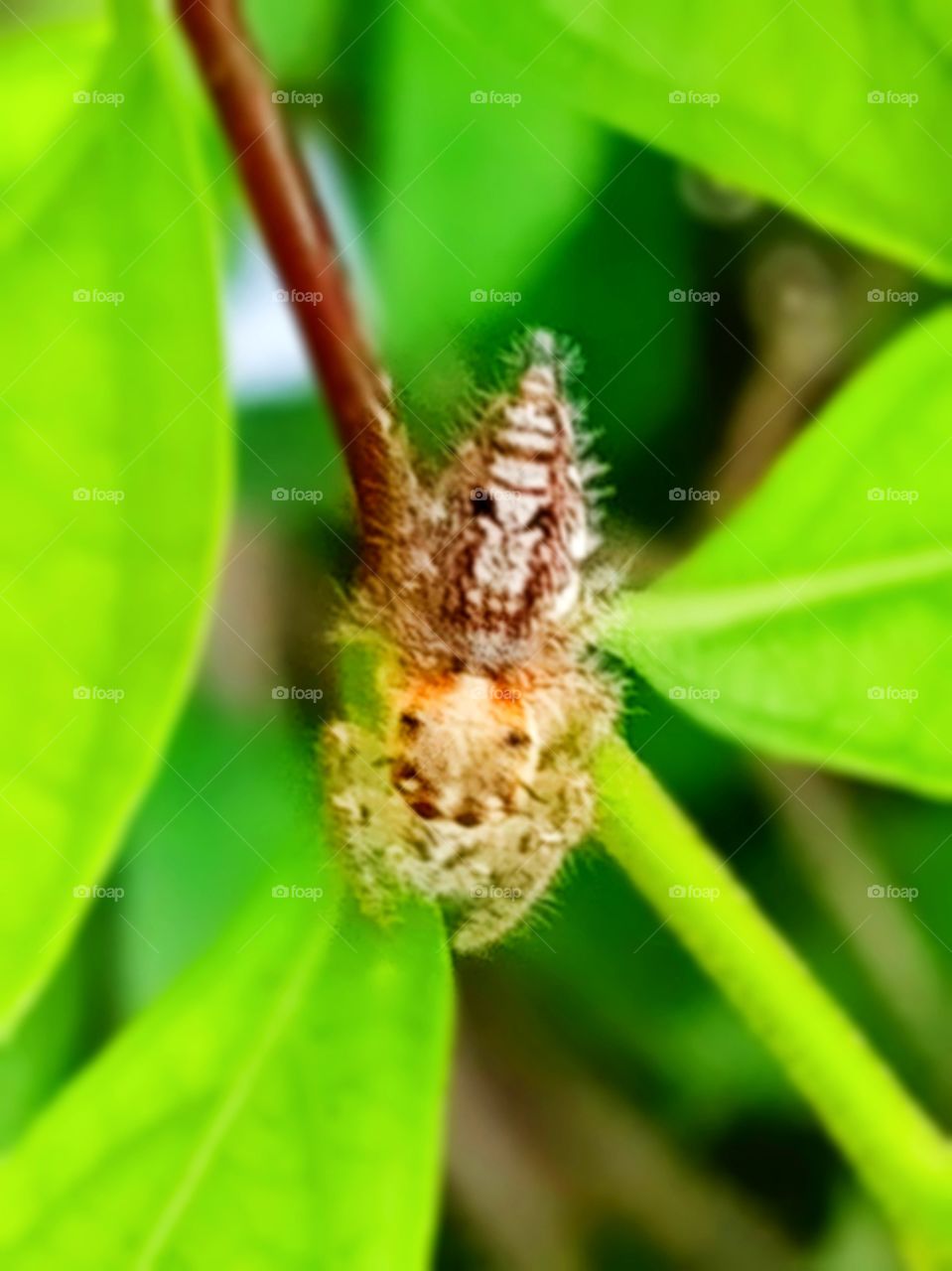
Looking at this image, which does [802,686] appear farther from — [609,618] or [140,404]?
[140,404]

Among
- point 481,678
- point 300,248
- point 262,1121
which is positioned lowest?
point 262,1121

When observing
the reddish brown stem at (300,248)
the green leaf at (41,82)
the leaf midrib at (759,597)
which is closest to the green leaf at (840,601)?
the leaf midrib at (759,597)

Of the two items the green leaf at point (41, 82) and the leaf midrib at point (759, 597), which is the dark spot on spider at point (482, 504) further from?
the green leaf at point (41, 82)

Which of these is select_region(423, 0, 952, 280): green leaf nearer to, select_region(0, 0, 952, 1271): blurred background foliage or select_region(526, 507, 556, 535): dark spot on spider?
select_region(0, 0, 952, 1271): blurred background foliage

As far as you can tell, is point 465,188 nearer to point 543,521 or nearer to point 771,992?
point 543,521

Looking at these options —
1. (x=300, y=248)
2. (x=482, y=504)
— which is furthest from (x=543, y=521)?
(x=300, y=248)
